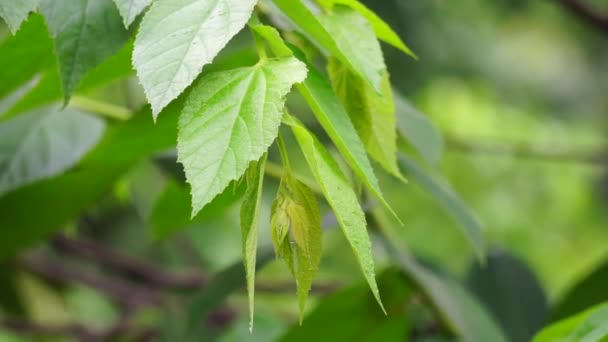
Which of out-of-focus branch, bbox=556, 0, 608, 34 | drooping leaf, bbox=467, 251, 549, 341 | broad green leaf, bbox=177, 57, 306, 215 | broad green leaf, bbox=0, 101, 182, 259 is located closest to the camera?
broad green leaf, bbox=177, 57, 306, 215

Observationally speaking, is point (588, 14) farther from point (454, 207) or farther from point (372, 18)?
point (372, 18)

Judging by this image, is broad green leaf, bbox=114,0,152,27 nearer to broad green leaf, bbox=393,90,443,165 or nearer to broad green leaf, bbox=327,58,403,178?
broad green leaf, bbox=327,58,403,178

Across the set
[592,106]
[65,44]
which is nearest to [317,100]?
[65,44]

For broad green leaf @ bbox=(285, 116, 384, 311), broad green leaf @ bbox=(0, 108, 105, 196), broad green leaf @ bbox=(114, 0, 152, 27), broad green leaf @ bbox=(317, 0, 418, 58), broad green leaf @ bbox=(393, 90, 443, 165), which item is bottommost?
broad green leaf @ bbox=(0, 108, 105, 196)

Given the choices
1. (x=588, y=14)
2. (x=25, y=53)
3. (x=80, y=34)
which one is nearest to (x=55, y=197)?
(x=25, y=53)

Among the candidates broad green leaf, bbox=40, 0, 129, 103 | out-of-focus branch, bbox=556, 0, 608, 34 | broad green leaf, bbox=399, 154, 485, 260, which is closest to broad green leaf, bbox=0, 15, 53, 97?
broad green leaf, bbox=40, 0, 129, 103

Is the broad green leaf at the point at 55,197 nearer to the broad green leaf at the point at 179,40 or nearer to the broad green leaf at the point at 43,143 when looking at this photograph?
the broad green leaf at the point at 43,143
